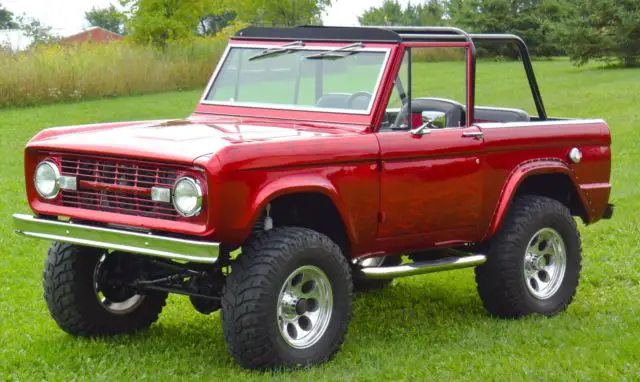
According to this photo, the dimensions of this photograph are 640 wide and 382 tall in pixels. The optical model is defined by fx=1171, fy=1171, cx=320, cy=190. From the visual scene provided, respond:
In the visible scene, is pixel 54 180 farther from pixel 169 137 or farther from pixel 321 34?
pixel 321 34

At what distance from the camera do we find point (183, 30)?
155ft

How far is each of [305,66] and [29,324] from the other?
8.39ft

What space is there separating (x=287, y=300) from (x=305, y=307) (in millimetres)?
143

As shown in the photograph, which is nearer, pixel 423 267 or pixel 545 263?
pixel 423 267

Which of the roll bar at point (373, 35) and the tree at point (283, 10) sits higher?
the roll bar at point (373, 35)

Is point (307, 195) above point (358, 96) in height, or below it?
below

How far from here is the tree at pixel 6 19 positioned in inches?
3875

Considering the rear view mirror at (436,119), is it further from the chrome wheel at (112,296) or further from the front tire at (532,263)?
the chrome wheel at (112,296)

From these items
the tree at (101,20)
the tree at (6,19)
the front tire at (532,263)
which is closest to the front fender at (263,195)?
the front tire at (532,263)

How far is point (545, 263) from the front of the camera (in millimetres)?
8250

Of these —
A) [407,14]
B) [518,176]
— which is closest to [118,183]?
[518,176]

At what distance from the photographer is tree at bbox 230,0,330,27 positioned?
56.7 meters

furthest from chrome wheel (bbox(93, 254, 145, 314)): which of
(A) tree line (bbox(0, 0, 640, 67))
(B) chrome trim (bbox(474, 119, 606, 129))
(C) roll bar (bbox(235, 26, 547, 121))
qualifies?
(A) tree line (bbox(0, 0, 640, 67))

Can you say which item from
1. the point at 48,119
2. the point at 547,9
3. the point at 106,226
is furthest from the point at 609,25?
the point at 106,226
